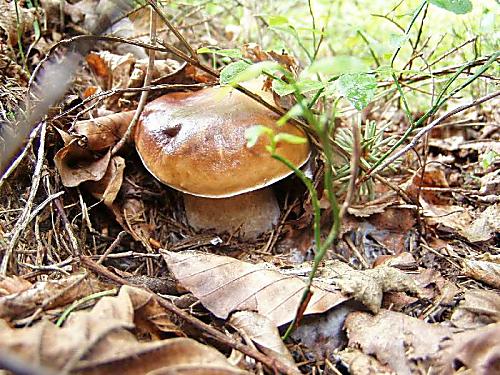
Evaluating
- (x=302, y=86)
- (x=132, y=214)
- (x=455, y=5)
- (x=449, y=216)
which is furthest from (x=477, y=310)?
(x=132, y=214)

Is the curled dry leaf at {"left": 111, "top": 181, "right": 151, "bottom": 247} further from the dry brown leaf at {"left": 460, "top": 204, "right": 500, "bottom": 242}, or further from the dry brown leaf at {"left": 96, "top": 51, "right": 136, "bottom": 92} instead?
the dry brown leaf at {"left": 460, "top": 204, "right": 500, "bottom": 242}

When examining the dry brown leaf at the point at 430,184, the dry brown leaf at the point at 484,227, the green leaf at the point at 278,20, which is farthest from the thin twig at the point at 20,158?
the dry brown leaf at the point at 484,227

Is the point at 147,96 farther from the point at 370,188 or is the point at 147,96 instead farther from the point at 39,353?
the point at 39,353

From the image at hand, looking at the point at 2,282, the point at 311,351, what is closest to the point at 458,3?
the point at 311,351

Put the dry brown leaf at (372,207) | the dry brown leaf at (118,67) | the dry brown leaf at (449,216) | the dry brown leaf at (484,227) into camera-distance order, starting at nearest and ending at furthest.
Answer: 1. the dry brown leaf at (484,227)
2. the dry brown leaf at (449,216)
3. the dry brown leaf at (372,207)
4. the dry brown leaf at (118,67)

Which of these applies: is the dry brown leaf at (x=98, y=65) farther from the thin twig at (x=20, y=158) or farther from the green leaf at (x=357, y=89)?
the green leaf at (x=357, y=89)

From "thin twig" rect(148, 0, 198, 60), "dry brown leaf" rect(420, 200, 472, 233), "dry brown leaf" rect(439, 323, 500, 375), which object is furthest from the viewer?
"dry brown leaf" rect(420, 200, 472, 233)

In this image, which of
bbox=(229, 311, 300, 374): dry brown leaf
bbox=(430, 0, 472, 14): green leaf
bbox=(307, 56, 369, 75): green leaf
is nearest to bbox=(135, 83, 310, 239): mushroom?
bbox=(229, 311, 300, 374): dry brown leaf
